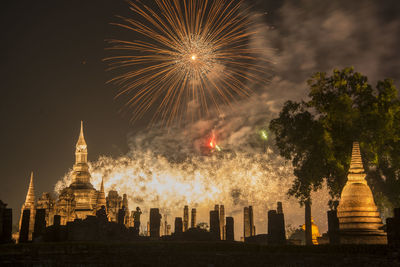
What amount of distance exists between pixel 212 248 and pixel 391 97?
14436 mm

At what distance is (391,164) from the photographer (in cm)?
2614

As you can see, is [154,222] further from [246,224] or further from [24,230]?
[246,224]

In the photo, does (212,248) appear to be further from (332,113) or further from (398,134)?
(398,134)

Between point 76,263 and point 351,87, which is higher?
point 351,87

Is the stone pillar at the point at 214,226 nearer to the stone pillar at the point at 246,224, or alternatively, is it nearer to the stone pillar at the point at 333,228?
the stone pillar at the point at 333,228

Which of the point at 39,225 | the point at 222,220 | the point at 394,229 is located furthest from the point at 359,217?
the point at 222,220

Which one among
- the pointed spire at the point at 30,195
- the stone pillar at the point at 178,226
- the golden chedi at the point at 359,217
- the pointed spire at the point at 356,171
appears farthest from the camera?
the pointed spire at the point at 30,195

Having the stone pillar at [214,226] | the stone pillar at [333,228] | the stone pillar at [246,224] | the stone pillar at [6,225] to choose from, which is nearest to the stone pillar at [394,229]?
the stone pillar at [333,228]

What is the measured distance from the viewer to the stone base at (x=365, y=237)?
17547 millimetres

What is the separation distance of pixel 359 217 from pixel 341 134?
27.0ft

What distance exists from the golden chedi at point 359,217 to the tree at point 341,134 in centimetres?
641

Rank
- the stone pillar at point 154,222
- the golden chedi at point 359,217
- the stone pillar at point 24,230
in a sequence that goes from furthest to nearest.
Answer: the stone pillar at point 154,222 → the stone pillar at point 24,230 → the golden chedi at point 359,217

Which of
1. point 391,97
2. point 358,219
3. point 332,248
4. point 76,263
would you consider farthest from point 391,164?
point 76,263

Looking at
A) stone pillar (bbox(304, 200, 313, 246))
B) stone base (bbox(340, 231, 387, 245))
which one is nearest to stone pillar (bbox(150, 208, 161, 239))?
stone pillar (bbox(304, 200, 313, 246))
